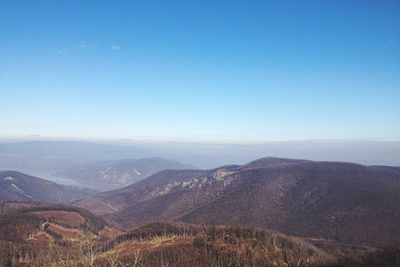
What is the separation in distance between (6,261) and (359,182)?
148m

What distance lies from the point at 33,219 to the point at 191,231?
70128 mm

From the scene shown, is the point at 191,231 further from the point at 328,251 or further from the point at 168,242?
the point at 328,251

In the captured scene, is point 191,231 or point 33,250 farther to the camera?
point 191,231

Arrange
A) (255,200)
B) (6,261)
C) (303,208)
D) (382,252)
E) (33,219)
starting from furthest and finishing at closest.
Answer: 1. (255,200)
2. (303,208)
3. (33,219)
4. (6,261)
5. (382,252)

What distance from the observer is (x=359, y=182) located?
19225 centimetres

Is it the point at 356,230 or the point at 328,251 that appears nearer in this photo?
the point at 328,251

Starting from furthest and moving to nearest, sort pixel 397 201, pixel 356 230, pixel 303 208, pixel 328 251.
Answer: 1. pixel 303 208
2. pixel 397 201
3. pixel 356 230
4. pixel 328 251

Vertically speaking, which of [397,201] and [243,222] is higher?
[397,201]

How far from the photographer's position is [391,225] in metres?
139

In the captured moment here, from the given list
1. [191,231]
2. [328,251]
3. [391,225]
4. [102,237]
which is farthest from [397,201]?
[102,237]

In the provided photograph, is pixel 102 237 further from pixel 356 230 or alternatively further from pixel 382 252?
pixel 382 252

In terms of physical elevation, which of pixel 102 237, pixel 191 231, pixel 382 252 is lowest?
pixel 102 237

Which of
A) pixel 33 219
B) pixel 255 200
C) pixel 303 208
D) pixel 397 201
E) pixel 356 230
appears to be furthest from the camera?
pixel 255 200

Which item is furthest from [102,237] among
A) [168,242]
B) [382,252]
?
[382,252]
